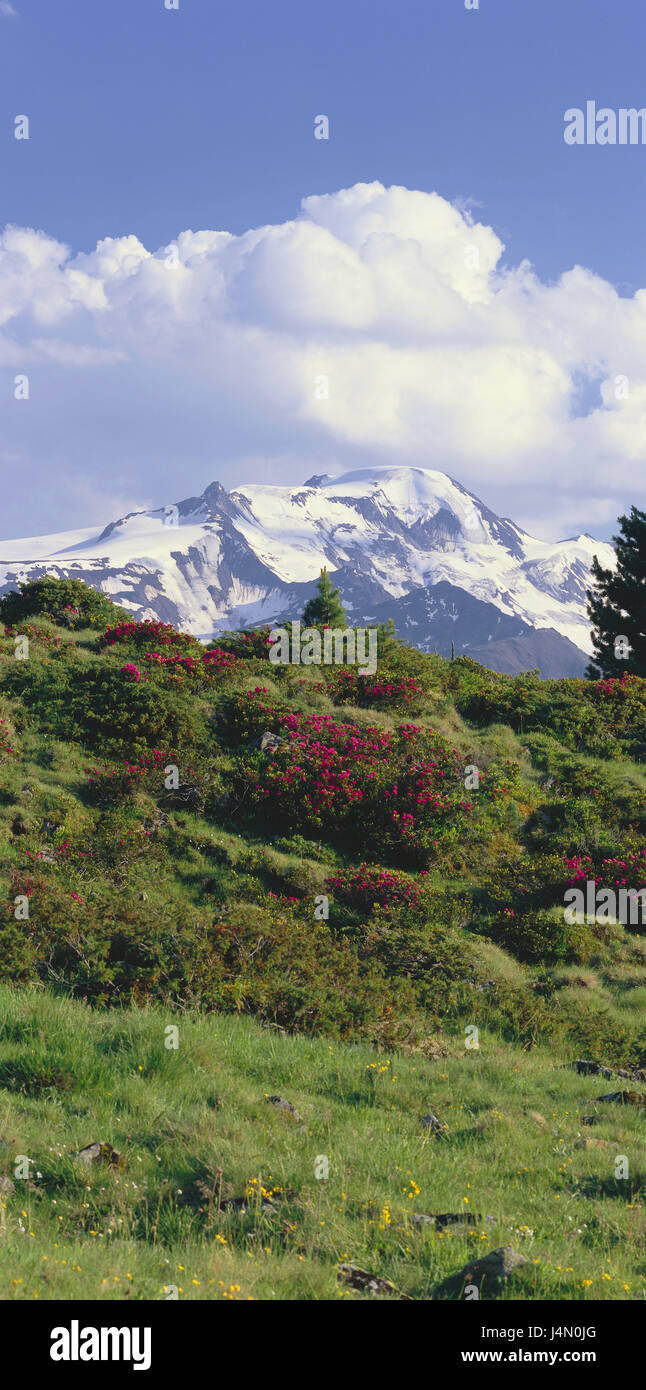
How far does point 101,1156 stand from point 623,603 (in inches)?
1309

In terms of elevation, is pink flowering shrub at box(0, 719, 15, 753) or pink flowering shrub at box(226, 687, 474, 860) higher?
pink flowering shrub at box(0, 719, 15, 753)

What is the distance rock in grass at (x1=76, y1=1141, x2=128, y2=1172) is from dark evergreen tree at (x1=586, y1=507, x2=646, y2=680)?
30041 mm

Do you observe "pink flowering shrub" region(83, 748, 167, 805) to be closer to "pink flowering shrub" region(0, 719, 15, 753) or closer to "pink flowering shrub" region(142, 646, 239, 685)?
"pink flowering shrub" region(0, 719, 15, 753)

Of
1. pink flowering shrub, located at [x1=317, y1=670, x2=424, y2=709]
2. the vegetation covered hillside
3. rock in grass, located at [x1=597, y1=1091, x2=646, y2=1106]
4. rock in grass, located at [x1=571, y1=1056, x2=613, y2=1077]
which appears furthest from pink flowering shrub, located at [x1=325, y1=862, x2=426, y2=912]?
pink flowering shrub, located at [x1=317, y1=670, x2=424, y2=709]

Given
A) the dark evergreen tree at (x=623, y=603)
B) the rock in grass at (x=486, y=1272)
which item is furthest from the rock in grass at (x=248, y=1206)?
the dark evergreen tree at (x=623, y=603)

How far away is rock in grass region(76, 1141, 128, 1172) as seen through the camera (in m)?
6.04

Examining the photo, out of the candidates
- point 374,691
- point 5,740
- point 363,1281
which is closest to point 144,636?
point 374,691

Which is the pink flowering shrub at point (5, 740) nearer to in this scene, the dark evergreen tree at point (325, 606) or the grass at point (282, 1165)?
the grass at point (282, 1165)

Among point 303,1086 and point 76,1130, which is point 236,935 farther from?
point 76,1130

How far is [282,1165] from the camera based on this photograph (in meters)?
6.13

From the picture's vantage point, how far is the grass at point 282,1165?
4906 mm

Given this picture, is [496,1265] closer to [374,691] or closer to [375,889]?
[375,889]

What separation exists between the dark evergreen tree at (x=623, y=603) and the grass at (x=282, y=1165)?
27.4m
